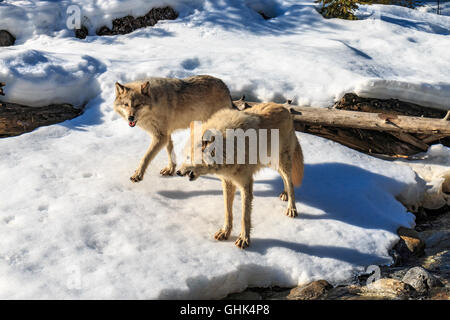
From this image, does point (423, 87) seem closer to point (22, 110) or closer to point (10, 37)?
point (22, 110)

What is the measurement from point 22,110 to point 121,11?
17.4 ft

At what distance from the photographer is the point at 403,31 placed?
11617 millimetres

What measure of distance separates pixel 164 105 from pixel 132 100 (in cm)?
54

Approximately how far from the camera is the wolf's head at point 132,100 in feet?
18.5

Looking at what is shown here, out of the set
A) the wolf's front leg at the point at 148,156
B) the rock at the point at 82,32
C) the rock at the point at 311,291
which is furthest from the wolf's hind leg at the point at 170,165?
the rock at the point at 82,32

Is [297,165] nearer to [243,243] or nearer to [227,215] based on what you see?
[227,215]

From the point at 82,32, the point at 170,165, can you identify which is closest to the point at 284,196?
the point at 170,165

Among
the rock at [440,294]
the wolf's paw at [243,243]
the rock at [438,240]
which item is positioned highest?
the wolf's paw at [243,243]

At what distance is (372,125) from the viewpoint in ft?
24.9

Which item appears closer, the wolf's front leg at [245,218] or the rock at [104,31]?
the wolf's front leg at [245,218]

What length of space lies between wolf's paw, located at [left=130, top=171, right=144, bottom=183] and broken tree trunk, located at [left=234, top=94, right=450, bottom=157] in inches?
105

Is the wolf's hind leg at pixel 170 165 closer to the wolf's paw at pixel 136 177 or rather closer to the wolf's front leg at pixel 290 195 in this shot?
the wolf's paw at pixel 136 177

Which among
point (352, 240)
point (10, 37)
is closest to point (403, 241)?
point (352, 240)

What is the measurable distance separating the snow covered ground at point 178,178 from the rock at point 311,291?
0.13 metres
